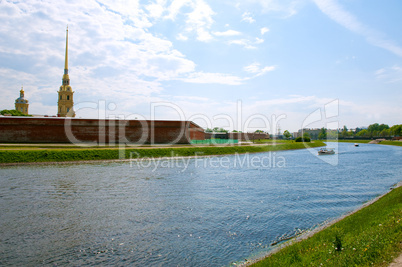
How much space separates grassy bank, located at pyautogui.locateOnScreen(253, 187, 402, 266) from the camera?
210 inches

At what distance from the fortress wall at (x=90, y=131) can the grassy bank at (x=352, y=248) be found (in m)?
36.8

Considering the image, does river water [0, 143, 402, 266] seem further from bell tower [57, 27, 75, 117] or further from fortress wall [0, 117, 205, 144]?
bell tower [57, 27, 75, 117]

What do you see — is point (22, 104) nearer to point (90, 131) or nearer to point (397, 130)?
point (90, 131)

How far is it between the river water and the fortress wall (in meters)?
19.6

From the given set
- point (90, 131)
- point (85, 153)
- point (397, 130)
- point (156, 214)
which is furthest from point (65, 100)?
point (397, 130)

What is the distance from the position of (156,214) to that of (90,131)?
3195 cm

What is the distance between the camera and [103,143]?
39781 mm

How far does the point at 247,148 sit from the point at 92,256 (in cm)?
3978

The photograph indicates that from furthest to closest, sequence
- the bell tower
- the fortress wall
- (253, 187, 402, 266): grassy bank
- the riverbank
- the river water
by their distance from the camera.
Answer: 1. the bell tower
2. the fortress wall
3. the riverbank
4. the river water
5. (253, 187, 402, 266): grassy bank

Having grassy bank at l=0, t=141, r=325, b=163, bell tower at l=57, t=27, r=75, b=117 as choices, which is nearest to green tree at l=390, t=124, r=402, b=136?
grassy bank at l=0, t=141, r=325, b=163

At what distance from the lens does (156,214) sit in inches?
445

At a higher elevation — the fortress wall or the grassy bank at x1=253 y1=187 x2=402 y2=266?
the fortress wall

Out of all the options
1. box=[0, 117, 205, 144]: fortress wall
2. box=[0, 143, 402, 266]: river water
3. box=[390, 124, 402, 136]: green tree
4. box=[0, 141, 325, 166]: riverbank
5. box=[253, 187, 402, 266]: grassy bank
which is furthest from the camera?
box=[390, 124, 402, 136]: green tree

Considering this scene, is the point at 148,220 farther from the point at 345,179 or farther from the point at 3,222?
the point at 345,179
